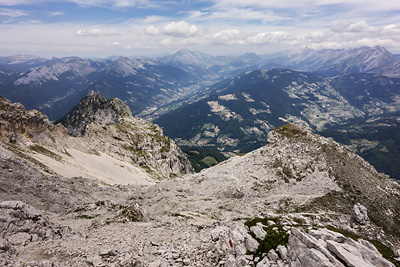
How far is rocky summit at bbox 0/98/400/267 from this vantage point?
1917cm

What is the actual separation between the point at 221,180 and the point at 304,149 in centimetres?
2797

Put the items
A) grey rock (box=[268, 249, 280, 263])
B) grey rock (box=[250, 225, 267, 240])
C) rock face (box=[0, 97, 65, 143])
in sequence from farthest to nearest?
rock face (box=[0, 97, 65, 143]) < grey rock (box=[250, 225, 267, 240]) < grey rock (box=[268, 249, 280, 263])

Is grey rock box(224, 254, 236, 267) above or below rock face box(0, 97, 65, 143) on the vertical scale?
below

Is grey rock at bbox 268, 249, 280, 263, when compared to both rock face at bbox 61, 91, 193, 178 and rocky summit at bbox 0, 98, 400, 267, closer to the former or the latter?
rocky summit at bbox 0, 98, 400, 267

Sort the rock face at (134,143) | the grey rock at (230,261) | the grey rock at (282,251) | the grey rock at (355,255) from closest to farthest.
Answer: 1. the grey rock at (355,255)
2. the grey rock at (282,251)
3. the grey rock at (230,261)
4. the rock face at (134,143)

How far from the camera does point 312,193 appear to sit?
2053 inches

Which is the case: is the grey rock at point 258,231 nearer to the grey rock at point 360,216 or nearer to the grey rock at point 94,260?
the grey rock at point 94,260

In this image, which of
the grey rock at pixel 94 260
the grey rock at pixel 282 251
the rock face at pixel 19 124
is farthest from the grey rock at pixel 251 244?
the rock face at pixel 19 124

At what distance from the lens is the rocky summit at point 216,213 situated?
19.2m

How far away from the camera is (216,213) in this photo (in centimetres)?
4453

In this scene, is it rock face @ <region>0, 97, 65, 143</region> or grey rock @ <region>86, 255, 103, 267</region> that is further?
rock face @ <region>0, 97, 65, 143</region>

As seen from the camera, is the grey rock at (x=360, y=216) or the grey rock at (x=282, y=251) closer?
the grey rock at (x=282, y=251)

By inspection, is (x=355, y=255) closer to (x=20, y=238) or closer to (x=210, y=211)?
(x=210, y=211)

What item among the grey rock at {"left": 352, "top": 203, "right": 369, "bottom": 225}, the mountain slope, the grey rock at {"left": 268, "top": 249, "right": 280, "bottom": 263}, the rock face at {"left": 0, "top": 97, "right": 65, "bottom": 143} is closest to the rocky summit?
the grey rock at {"left": 268, "top": 249, "right": 280, "bottom": 263}
